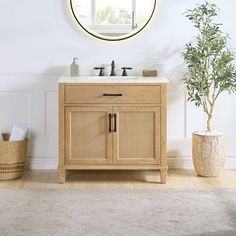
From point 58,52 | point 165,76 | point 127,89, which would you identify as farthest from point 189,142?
point 58,52

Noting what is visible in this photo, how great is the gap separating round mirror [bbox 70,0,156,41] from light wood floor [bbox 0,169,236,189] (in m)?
1.08

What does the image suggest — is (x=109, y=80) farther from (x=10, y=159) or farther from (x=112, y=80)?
(x=10, y=159)

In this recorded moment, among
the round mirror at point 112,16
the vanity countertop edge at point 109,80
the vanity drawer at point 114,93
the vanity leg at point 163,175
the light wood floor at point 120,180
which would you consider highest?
the round mirror at point 112,16

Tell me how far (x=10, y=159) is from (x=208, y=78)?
1634 millimetres

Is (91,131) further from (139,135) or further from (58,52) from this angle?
(58,52)

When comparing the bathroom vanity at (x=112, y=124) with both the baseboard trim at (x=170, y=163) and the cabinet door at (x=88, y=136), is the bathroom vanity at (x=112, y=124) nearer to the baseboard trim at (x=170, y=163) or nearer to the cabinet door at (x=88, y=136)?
the cabinet door at (x=88, y=136)

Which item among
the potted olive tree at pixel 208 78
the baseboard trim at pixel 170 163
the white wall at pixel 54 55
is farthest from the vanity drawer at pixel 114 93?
the baseboard trim at pixel 170 163

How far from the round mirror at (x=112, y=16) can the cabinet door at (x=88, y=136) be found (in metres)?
0.77

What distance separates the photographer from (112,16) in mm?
5195

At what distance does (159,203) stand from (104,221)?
1.72ft

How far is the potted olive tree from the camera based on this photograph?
489cm

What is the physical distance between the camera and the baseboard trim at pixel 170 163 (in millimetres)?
5312

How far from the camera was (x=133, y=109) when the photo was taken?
15.5ft

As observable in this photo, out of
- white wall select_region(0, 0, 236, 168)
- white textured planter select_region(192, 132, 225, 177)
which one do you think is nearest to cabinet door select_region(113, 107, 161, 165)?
white textured planter select_region(192, 132, 225, 177)
